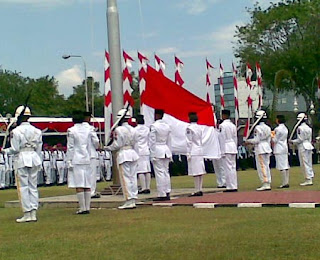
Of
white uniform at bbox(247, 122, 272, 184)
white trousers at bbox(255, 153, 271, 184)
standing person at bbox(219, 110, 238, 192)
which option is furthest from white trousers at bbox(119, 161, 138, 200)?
white uniform at bbox(247, 122, 272, 184)

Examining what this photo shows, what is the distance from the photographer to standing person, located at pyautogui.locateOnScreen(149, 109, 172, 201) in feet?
52.2

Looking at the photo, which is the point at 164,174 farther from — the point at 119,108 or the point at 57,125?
the point at 57,125

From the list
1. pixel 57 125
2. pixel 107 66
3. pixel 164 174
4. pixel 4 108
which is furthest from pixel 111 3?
pixel 4 108

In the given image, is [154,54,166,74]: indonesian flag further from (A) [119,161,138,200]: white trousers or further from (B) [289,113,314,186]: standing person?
(A) [119,161,138,200]: white trousers

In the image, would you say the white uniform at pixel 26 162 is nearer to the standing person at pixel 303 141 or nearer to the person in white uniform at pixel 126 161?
the person in white uniform at pixel 126 161

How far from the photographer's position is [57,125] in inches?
1439

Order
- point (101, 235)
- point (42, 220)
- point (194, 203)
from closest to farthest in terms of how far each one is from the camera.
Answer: point (101, 235)
point (42, 220)
point (194, 203)

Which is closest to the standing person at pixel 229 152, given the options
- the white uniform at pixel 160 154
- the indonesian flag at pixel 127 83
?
the indonesian flag at pixel 127 83

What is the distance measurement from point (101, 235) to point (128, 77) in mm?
7806

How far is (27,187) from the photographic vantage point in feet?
42.8

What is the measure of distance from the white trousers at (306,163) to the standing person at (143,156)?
4978 mm

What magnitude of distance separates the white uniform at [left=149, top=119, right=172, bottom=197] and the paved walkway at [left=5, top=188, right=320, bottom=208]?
1.23 ft

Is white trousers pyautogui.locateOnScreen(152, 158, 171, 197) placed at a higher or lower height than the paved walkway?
higher

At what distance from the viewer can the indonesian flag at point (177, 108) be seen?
59.6 feet
